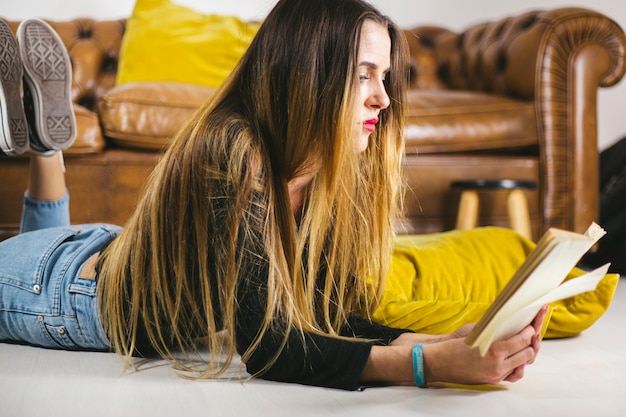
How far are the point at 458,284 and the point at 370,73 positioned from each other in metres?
0.53

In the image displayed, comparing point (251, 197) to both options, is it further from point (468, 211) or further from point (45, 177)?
point (468, 211)

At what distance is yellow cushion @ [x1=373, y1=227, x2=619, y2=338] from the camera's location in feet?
4.63

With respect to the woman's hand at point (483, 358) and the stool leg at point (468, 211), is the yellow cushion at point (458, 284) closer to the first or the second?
the woman's hand at point (483, 358)

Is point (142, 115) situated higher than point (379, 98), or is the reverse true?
point (379, 98)

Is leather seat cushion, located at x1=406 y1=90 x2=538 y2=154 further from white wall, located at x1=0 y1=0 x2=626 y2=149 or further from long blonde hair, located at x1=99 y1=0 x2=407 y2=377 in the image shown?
long blonde hair, located at x1=99 y1=0 x2=407 y2=377

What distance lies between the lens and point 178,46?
103 inches

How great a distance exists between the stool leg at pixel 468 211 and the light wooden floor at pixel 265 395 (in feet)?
3.37

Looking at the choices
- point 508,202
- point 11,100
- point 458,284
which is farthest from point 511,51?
point 11,100

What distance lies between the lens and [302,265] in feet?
3.95

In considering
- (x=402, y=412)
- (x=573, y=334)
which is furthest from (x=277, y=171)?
(x=573, y=334)

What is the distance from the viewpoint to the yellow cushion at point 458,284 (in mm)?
1411

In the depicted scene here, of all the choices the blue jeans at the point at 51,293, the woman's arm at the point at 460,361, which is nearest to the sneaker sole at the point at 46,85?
the blue jeans at the point at 51,293

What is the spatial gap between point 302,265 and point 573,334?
1.82ft

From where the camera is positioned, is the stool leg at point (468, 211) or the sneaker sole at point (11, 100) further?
the stool leg at point (468, 211)
